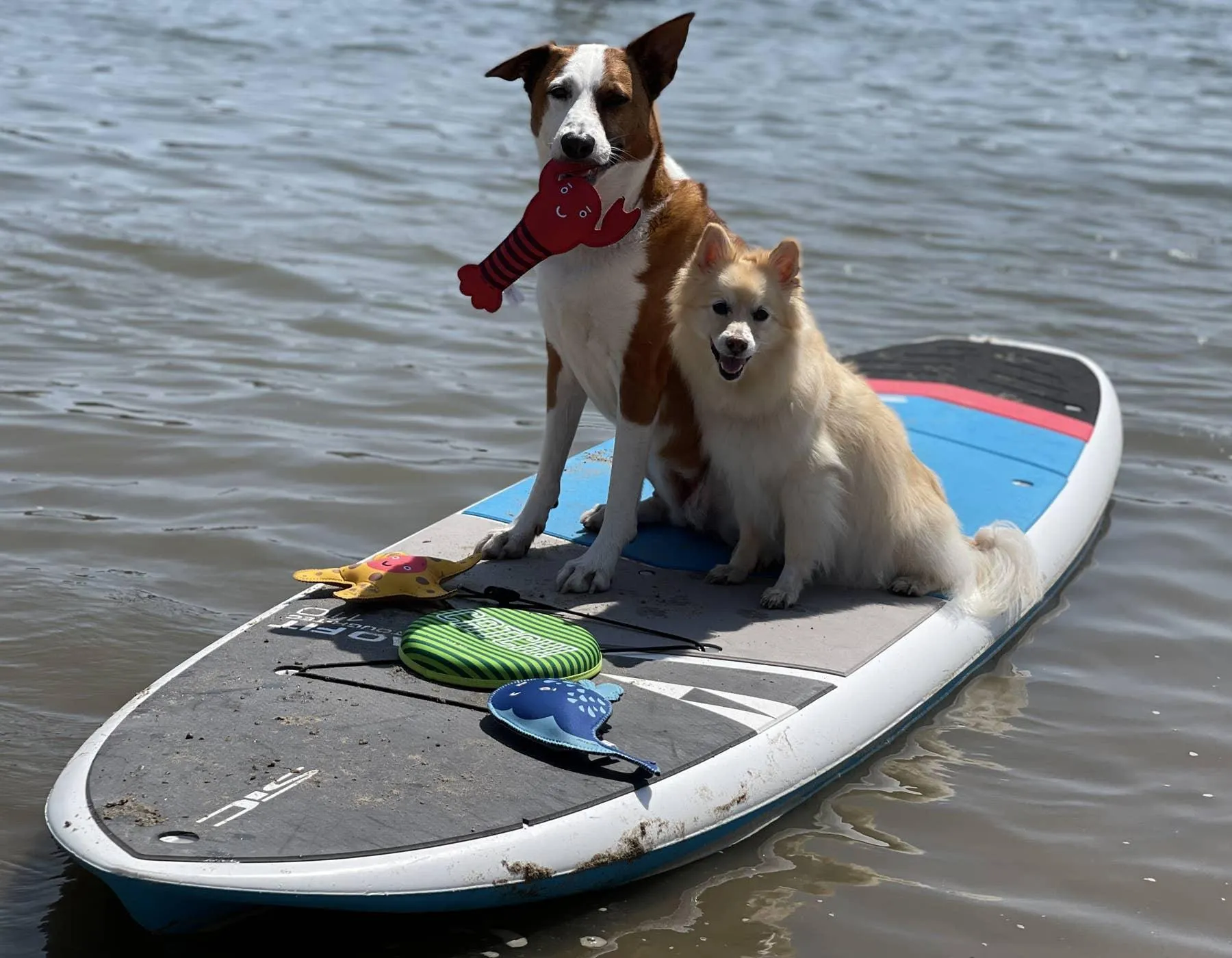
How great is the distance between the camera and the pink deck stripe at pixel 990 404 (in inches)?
260

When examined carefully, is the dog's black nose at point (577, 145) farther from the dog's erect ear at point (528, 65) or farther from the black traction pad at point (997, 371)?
the black traction pad at point (997, 371)

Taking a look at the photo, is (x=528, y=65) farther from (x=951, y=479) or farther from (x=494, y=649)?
(x=951, y=479)

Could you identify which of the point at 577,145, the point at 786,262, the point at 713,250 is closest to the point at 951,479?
the point at 786,262

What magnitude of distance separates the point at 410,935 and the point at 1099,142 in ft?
44.2

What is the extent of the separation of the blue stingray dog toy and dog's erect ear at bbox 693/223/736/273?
4.61 feet

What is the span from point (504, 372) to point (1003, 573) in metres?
3.86

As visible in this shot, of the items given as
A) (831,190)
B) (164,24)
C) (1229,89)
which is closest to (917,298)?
(831,190)

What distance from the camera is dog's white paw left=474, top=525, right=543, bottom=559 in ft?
16.3

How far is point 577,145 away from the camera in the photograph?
166 inches

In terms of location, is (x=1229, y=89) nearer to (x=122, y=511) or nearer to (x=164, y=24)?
(x=164, y=24)

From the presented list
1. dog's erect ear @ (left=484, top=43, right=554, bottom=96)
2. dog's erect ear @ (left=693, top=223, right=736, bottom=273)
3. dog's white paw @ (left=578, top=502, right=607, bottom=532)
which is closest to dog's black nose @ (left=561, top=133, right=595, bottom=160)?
dog's erect ear @ (left=484, top=43, right=554, bottom=96)

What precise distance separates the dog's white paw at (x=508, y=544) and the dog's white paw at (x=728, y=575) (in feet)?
2.09

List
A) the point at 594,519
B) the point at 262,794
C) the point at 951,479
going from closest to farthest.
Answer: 1. the point at 262,794
2. the point at 594,519
3. the point at 951,479

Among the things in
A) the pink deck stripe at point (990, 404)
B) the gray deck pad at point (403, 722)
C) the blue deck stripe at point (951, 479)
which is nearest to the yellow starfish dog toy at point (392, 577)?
the gray deck pad at point (403, 722)
